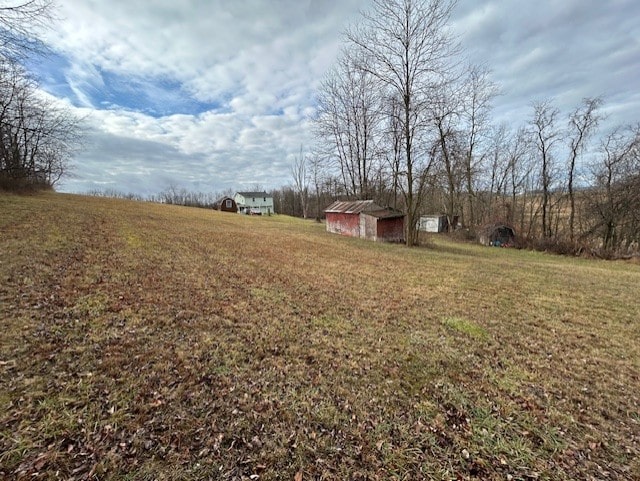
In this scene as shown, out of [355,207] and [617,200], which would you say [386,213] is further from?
[617,200]

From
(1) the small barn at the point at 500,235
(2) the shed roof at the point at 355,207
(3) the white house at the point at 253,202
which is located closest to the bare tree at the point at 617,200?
(1) the small barn at the point at 500,235

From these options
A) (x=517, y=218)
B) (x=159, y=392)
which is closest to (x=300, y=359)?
(x=159, y=392)

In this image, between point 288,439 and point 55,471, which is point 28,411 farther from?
point 288,439

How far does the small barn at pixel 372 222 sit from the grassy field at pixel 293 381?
1375 cm

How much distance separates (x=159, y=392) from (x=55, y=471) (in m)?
0.96

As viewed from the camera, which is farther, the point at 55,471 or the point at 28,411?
the point at 28,411

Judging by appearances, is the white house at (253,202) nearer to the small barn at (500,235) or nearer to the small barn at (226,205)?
the small barn at (226,205)

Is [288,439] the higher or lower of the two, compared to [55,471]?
lower

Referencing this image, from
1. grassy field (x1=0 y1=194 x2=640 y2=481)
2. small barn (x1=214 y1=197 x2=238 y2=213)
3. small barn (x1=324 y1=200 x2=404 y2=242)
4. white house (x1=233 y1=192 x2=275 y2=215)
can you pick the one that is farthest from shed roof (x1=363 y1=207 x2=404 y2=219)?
white house (x1=233 y1=192 x2=275 y2=215)

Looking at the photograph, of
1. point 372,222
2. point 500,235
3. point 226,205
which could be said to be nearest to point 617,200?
point 500,235

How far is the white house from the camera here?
62.4 metres

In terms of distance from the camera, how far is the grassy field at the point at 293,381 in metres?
2.34

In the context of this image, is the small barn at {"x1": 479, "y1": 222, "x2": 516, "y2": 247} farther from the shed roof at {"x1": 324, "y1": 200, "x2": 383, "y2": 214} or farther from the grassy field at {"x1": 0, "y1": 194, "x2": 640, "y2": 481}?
the grassy field at {"x1": 0, "y1": 194, "x2": 640, "y2": 481}

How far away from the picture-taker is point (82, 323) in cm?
402
